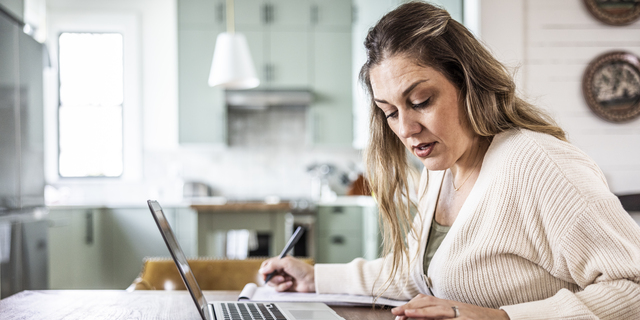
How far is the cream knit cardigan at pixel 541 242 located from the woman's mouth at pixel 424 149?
0.11 metres

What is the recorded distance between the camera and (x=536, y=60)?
2375 mm

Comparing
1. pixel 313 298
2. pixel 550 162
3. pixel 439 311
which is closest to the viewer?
pixel 439 311

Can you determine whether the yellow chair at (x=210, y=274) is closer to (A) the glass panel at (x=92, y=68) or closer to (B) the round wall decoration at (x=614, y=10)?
(B) the round wall decoration at (x=614, y=10)

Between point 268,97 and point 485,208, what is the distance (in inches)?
155

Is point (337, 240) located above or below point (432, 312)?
below

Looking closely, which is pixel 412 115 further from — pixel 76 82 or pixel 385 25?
pixel 76 82

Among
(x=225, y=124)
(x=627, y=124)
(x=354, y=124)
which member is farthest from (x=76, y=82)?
(x=627, y=124)

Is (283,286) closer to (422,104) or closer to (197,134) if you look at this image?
(422,104)

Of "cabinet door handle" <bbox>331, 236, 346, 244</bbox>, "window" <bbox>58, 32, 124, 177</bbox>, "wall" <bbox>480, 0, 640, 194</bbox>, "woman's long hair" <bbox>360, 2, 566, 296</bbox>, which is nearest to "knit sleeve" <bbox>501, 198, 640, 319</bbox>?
"woman's long hair" <bbox>360, 2, 566, 296</bbox>

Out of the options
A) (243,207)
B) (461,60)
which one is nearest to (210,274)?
(461,60)

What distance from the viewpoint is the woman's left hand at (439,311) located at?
0.76 metres

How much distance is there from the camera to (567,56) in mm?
2393

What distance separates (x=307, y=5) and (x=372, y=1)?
994mm

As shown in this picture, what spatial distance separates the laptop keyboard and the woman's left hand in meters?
0.23
